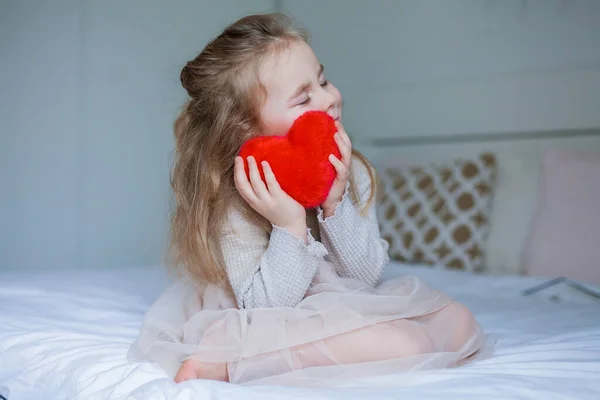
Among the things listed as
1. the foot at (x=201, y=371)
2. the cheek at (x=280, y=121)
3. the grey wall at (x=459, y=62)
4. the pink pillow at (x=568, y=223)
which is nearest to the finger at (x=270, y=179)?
the cheek at (x=280, y=121)

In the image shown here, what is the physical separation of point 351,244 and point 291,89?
0.29 meters

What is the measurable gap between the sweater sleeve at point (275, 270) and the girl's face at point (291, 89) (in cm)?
21

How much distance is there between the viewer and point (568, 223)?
1851mm

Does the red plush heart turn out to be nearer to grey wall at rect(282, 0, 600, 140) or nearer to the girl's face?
the girl's face

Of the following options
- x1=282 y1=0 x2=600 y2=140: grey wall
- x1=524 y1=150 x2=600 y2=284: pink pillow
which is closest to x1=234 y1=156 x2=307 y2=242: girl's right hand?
x1=524 y1=150 x2=600 y2=284: pink pillow

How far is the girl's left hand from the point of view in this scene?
1.10 meters

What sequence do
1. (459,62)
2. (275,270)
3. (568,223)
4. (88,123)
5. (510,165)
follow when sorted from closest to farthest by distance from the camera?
(275,270), (568,223), (510,165), (459,62), (88,123)

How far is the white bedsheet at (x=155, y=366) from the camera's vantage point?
0.80 metres

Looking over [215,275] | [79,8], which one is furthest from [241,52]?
[79,8]

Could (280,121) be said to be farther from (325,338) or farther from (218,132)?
(325,338)

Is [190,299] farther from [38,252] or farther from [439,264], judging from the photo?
[38,252]

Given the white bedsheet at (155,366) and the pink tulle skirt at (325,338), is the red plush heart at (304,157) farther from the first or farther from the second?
the white bedsheet at (155,366)

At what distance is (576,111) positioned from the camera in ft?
7.04

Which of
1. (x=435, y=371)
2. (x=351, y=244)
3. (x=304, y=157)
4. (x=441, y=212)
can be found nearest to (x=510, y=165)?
(x=441, y=212)
